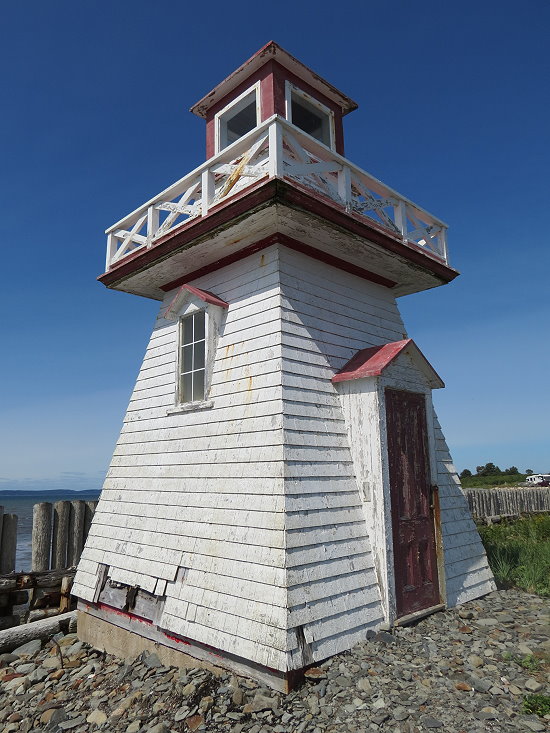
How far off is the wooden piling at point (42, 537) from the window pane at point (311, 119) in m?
7.93

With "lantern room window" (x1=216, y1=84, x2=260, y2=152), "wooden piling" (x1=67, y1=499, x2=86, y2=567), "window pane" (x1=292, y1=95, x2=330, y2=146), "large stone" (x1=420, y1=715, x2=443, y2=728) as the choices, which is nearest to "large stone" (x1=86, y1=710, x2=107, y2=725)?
"large stone" (x1=420, y1=715, x2=443, y2=728)

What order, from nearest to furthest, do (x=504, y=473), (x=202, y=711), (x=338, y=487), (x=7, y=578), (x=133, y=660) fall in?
(x=202, y=711) < (x=338, y=487) < (x=133, y=660) < (x=7, y=578) < (x=504, y=473)

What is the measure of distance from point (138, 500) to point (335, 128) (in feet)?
22.9

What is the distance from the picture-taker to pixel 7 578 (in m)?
8.26

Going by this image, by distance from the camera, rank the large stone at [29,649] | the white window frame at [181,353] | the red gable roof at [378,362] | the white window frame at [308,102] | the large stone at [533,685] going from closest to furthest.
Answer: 1. the large stone at [533,685]
2. the red gable roof at [378,362]
3. the white window frame at [181,353]
4. the large stone at [29,649]
5. the white window frame at [308,102]

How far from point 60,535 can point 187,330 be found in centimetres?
450

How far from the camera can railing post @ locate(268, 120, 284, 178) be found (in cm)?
584

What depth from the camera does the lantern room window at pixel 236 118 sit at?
8.38m

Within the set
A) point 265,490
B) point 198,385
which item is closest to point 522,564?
point 265,490

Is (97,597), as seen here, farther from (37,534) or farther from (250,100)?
(250,100)

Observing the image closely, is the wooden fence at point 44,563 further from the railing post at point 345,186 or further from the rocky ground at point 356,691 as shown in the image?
the railing post at point 345,186

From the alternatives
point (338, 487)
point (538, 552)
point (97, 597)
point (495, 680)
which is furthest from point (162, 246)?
point (538, 552)

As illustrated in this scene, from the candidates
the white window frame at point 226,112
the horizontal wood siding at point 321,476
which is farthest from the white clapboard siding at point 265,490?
the white window frame at point 226,112

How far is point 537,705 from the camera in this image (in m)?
4.46
